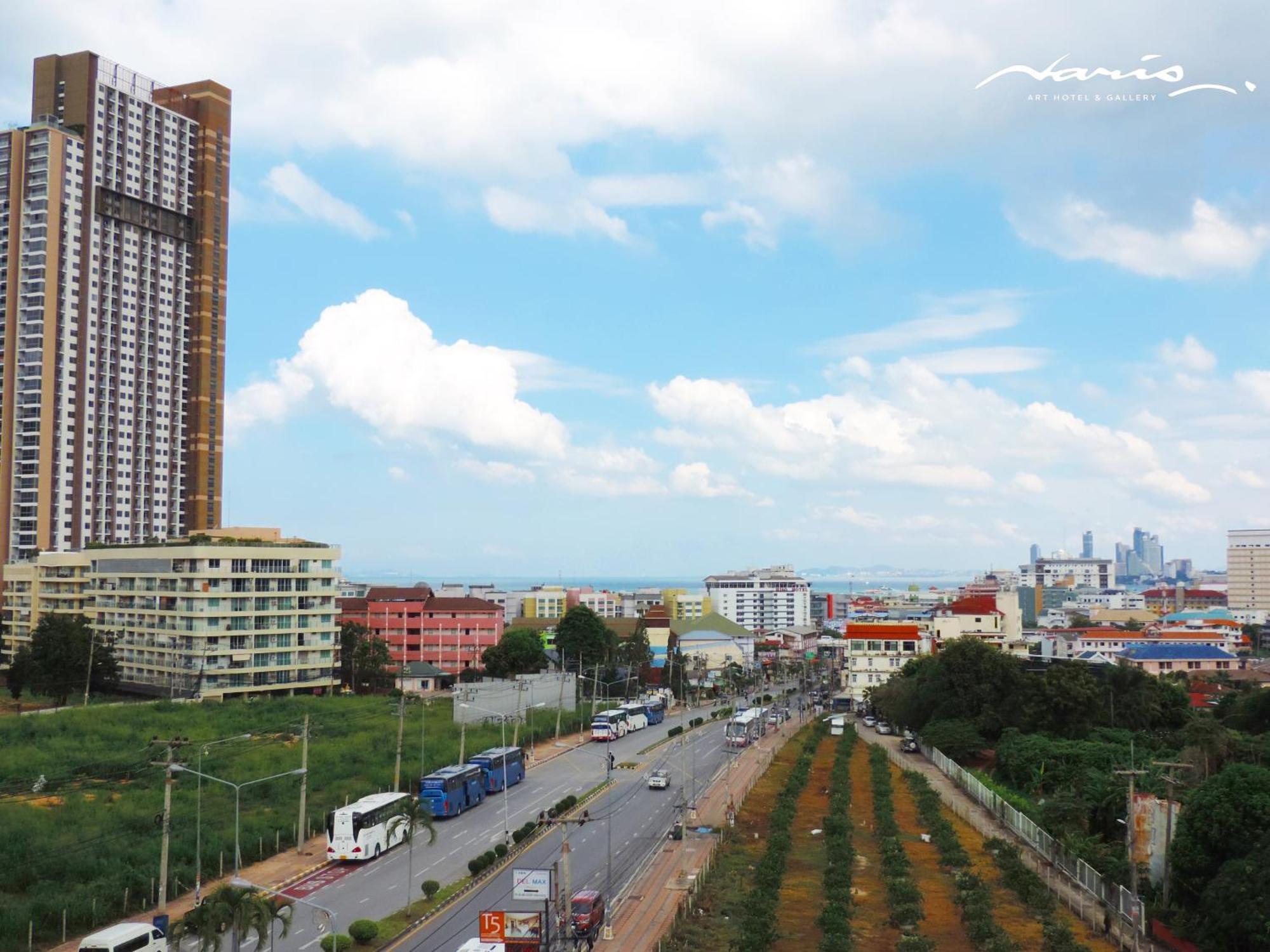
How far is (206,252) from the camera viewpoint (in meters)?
151

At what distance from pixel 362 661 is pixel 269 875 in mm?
67169

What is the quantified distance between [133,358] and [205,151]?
30626mm

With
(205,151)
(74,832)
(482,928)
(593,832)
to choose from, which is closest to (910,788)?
(593,832)

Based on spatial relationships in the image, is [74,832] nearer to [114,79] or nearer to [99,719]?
[99,719]

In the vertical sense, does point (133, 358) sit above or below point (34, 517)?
above

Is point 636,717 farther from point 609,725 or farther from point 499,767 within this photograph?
point 499,767

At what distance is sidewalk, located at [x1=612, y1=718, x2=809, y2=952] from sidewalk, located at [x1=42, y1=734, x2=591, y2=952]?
50.0 ft

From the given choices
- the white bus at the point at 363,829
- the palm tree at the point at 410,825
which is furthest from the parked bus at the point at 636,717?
the white bus at the point at 363,829

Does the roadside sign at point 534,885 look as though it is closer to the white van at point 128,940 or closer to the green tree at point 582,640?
the white van at point 128,940

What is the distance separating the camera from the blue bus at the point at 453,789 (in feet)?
207

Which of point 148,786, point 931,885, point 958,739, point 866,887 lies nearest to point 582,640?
point 958,739

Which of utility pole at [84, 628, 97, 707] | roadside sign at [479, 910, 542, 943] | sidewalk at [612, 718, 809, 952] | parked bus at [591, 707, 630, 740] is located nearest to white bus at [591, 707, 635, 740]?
parked bus at [591, 707, 630, 740]

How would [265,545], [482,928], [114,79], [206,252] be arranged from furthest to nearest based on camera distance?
[206,252], [114,79], [265,545], [482,928]

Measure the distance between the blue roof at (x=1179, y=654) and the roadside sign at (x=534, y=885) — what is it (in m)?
123
